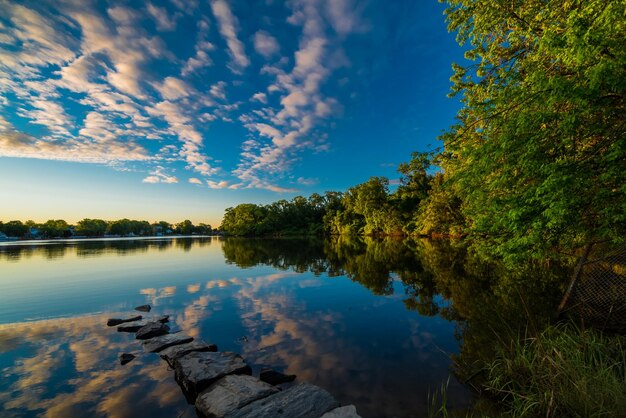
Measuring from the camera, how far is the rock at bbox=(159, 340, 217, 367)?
8.46 m

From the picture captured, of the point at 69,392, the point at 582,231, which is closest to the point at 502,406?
the point at 582,231

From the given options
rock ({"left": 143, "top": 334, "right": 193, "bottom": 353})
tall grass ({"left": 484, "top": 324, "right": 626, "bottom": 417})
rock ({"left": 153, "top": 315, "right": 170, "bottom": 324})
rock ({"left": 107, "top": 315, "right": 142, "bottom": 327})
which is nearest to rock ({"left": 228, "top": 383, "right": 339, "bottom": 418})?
tall grass ({"left": 484, "top": 324, "right": 626, "bottom": 417})

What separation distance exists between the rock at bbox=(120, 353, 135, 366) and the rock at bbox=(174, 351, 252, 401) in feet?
5.83

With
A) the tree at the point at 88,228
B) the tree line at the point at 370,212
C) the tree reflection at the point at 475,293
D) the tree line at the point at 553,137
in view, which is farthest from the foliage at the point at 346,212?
the tree at the point at 88,228

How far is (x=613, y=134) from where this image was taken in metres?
6.43

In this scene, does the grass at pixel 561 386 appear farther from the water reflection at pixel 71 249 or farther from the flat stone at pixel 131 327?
the water reflection at pixel 71 249

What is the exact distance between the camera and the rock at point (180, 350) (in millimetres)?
8460

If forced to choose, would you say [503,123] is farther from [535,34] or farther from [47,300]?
[47,300]

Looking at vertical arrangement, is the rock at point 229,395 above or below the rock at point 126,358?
above

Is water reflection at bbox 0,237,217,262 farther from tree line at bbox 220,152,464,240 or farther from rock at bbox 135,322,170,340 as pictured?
tree line at bbox 220,152,464,240

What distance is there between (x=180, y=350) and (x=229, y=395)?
11.8ft

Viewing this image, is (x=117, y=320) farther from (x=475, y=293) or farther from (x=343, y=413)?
(x=475, y=293)

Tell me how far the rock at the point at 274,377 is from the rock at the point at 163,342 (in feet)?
12.8

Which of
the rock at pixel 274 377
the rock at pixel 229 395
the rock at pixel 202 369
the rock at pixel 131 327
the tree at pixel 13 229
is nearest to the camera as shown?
the rock at pixel 229 395
